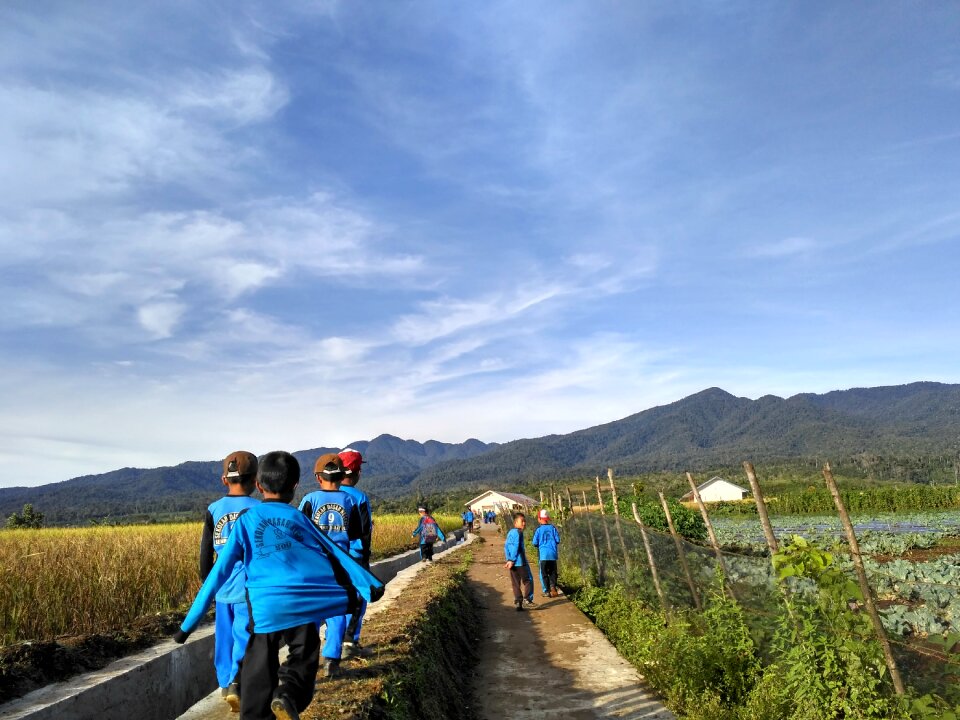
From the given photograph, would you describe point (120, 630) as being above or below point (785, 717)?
above

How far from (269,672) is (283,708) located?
23 cm

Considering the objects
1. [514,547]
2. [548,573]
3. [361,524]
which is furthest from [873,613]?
[548,573]

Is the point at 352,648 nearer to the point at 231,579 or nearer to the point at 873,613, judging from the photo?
the point at 231,579

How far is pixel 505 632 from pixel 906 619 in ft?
19.9

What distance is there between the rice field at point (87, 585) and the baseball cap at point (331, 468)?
319 centimetres

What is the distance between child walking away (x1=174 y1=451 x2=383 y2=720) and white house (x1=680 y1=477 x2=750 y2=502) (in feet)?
298

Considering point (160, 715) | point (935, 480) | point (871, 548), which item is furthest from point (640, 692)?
point (935, 480)

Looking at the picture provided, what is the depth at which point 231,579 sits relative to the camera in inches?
134

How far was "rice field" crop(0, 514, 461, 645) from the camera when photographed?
21.7 feet

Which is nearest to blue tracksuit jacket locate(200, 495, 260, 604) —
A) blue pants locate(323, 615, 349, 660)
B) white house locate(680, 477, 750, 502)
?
blue pants locate(323, 615, 349, 660)

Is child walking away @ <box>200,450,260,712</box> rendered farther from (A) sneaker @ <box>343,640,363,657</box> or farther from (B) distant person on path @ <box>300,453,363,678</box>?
(A) sneaker @ <box>343,640,363,657</box>

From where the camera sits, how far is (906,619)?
30.3 ft

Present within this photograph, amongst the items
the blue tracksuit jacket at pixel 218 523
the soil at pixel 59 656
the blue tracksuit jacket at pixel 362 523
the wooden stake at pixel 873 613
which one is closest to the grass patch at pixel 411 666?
the blue tracksuit jacket at pixel 362 523

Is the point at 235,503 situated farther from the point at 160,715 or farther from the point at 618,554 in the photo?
the point at 618,554
